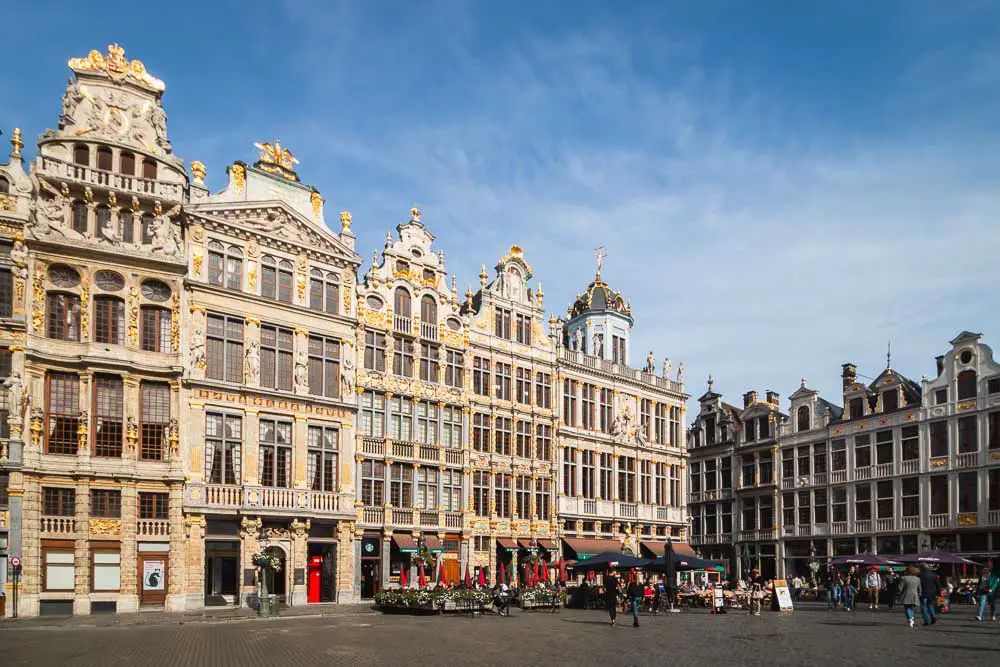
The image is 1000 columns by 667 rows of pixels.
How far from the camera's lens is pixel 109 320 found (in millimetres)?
40406

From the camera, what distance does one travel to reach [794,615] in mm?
39812

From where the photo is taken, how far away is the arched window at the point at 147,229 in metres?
41.7

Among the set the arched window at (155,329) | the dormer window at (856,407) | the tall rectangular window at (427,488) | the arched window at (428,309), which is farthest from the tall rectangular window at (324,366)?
the dormer window at (856,407)

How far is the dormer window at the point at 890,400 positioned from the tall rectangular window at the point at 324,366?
A: 34473 mm

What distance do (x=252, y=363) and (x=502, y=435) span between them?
15.8 metres

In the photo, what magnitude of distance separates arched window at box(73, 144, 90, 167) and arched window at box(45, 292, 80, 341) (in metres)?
5.25

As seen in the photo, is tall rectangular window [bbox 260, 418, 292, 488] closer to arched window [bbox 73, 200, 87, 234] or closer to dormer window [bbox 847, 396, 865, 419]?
arched window [bbox 73, 200, 87, 234]

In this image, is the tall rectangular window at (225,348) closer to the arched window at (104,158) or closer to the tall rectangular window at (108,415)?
the tall rectangular window at (108,415)

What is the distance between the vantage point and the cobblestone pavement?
21703 mm

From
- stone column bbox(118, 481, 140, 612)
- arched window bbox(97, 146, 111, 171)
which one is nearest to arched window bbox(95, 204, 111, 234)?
arched window bbox(97, 146, 111, 171)

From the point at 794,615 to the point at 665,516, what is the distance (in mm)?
25150

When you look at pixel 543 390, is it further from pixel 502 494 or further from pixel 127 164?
pixel 127 164

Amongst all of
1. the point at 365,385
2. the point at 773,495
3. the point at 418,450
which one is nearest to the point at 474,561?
the point at 418,450

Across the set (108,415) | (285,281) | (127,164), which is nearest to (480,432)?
(285,281)
